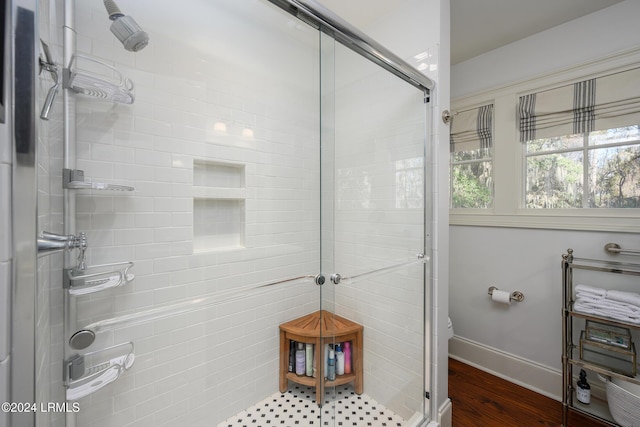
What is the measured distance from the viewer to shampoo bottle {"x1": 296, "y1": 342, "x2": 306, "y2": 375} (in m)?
1.55

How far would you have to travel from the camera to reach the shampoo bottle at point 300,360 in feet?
5.09

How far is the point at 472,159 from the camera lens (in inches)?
86.4

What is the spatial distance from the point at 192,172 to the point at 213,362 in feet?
3.17

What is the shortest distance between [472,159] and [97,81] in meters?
2.42

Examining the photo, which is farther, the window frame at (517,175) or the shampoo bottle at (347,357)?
the window frame at (517,175)

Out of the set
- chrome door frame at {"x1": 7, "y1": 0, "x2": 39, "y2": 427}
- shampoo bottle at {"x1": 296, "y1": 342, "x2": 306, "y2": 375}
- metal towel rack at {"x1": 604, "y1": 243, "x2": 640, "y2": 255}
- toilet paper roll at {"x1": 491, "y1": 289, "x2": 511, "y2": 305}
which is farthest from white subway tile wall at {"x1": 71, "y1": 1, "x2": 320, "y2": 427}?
metal towel rack at {"x1": 604, "y1": 243, "x2": 640, "y2": 255}

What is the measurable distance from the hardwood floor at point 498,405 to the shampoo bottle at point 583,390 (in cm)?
14

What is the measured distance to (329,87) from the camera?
4.27ft

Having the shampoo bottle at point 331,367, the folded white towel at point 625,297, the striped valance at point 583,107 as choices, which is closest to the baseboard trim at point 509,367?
the folded white towel at point 625,297

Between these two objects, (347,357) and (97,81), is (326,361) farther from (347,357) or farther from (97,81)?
(97,81)

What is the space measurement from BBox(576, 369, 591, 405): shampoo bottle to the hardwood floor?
0.14 meters

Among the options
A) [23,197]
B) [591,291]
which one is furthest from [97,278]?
[591,291]

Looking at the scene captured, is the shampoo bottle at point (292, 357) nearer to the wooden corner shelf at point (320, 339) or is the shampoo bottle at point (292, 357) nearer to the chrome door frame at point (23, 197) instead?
the wooden corner shelf at point (320, 339)

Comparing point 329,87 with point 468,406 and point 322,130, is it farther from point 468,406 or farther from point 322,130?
point 468,406
